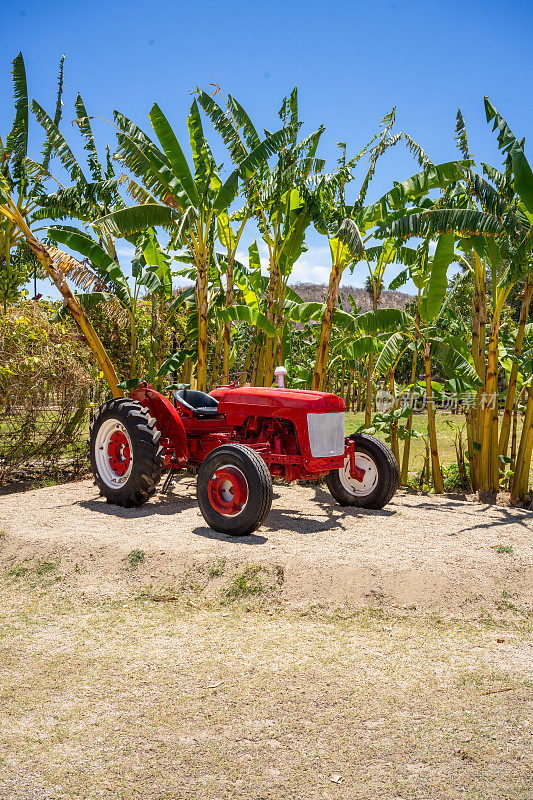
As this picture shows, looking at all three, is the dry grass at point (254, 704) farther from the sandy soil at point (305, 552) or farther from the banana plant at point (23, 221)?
the banana plant at point (23, 221)

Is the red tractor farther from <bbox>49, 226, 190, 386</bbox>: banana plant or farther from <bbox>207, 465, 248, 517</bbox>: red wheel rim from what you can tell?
<bbox>49, 226, 190, 386</bbox>: banana plant

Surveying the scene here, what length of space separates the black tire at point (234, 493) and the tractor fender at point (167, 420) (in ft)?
3.91

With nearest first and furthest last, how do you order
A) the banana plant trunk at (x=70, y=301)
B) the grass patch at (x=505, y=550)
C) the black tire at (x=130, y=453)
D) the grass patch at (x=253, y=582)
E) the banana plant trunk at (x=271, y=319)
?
1. the grass patch at (x=253, y=582)
2. the grass patch at (x=505, y=550)
3. the black tire at (x=130, y=453)
4. the banana plant trunk at (x=70, y=301)
5. the banana plant trunk at (x=271, y=319)

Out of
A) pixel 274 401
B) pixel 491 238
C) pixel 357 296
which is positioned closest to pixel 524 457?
pixel 491 238

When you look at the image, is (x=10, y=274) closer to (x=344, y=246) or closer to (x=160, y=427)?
(x=160, y=427)

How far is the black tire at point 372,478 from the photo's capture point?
7.04 m

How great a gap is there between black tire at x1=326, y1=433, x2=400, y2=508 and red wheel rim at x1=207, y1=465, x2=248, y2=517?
5.30 ft

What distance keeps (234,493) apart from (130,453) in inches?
69.3

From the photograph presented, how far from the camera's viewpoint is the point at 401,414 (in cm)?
897

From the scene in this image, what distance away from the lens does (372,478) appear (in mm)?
7223

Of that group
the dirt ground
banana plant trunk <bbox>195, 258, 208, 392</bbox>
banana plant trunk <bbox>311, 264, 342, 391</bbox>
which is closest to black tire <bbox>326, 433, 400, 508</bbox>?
the dirt ground

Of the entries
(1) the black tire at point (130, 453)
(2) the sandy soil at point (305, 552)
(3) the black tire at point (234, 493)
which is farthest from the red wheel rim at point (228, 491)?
(1) the black tire at point (130, 453)

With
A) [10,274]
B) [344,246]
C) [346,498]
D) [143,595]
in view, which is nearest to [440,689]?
[143,595]

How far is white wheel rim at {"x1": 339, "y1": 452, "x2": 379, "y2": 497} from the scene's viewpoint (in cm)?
720
